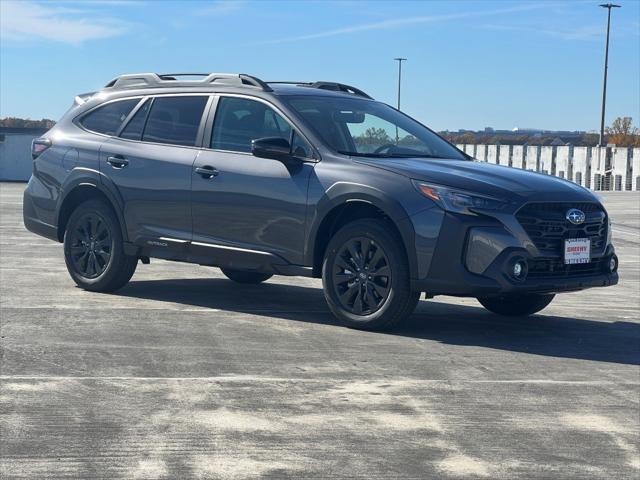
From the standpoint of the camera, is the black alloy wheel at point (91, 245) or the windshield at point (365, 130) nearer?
the windshield at point (365, 130)

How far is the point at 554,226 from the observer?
838 centimetres

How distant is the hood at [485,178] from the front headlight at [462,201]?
0.04 m

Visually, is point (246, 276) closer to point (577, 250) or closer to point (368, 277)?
point (368, 277)

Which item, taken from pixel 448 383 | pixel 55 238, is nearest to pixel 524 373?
pixel 448 383

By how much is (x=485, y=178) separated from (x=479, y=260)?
645mm

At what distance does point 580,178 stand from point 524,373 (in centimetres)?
5751

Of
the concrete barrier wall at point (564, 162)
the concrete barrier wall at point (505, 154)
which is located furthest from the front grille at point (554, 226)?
the concrete barrier wall at point (505, 154)

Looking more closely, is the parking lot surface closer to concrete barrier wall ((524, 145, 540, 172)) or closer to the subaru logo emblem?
the subaru logo emblem

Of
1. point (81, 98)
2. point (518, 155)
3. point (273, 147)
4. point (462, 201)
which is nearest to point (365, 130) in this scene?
point (273, 147)

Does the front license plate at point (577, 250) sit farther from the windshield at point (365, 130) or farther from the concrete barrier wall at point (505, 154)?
the concrete barrier wall at point (505, 154)

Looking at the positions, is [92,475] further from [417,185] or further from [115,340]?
[417,185]

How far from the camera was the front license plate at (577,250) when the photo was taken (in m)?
8.44

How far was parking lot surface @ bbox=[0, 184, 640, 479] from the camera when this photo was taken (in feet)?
17.3

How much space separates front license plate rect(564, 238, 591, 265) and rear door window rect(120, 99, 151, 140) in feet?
12.8
